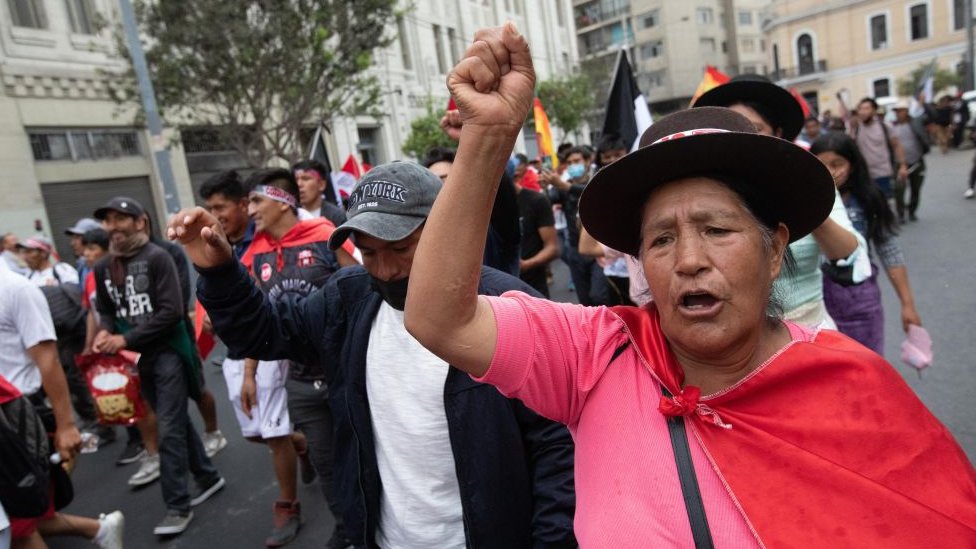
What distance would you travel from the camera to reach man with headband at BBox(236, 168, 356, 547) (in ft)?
10.8

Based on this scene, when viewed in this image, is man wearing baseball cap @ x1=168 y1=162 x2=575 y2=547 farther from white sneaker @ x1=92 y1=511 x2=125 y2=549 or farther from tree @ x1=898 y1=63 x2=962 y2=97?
tree @ x1=898 y1=63 x2=962 y2=97

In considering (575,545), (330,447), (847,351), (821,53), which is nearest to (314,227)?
(330,447)

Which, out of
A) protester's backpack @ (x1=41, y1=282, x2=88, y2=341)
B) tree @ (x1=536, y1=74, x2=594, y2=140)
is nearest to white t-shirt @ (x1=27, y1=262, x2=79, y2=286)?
protester's backpack @ (x1=41, y1=282, x2=88, y2=341)

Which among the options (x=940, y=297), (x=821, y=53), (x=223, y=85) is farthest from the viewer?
(x=821, y=53)

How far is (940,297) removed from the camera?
19.7 feet

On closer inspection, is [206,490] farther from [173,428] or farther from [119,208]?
[119,208]

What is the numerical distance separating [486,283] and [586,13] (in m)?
63.8

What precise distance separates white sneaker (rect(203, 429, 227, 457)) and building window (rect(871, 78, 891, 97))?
172 ft

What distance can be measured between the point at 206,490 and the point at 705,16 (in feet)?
205

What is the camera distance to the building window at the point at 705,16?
57.2 meters

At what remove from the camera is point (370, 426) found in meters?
2.04

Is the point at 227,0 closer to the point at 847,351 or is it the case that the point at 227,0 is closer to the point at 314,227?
the point at 314,227

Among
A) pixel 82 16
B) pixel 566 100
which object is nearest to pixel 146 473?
pixel 82 16

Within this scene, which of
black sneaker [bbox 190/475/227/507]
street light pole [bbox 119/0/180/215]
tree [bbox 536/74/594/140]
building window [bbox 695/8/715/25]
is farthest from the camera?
building window [bbox 695/8/715/25]
